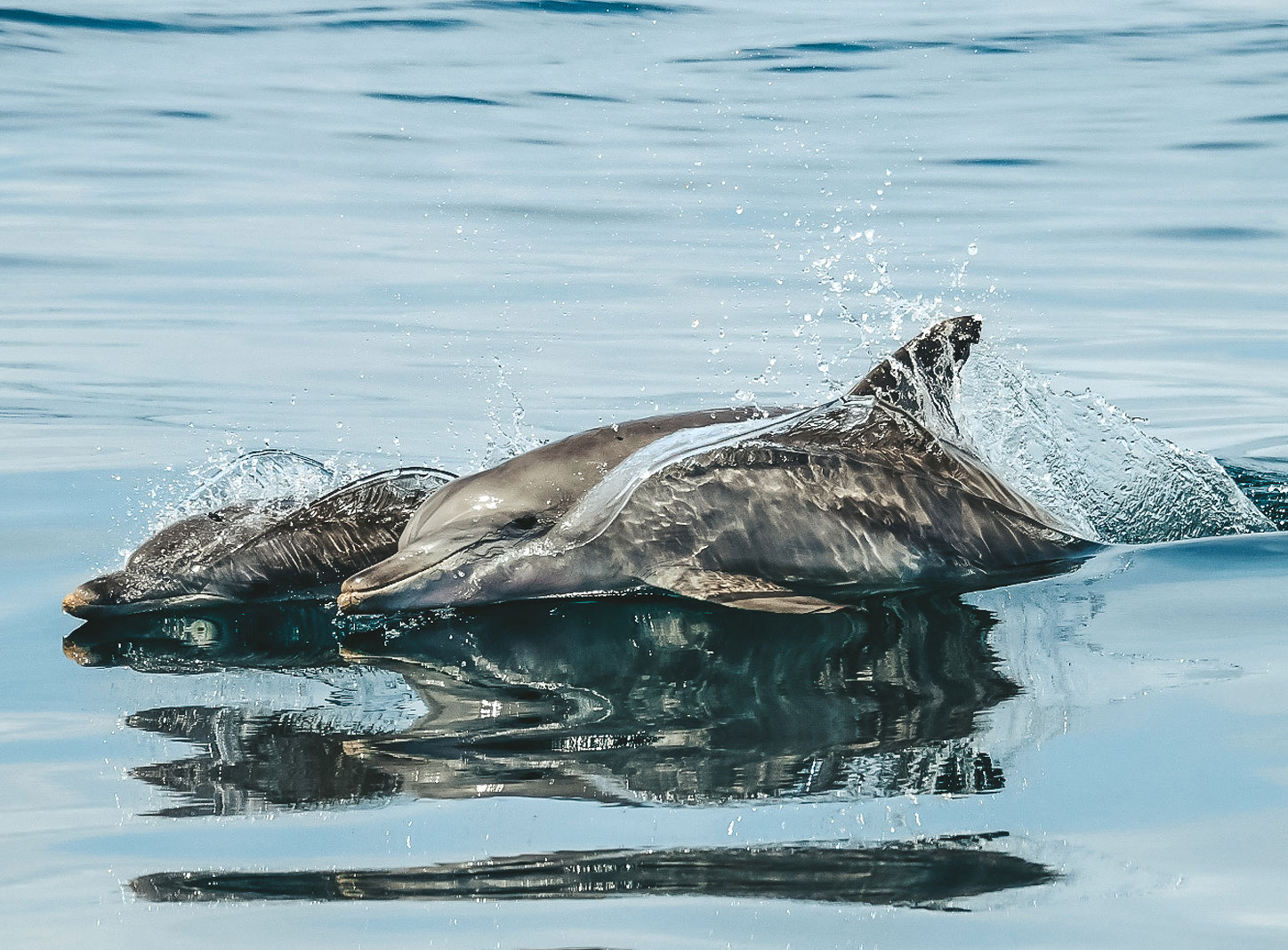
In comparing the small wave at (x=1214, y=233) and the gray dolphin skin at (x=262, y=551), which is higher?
the small wave at (x=1214, y=233)

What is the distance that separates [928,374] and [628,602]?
185 cm

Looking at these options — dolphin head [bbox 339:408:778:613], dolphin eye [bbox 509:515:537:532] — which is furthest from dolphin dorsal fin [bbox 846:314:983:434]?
dolphin eye [bbox 509:515:537:532]

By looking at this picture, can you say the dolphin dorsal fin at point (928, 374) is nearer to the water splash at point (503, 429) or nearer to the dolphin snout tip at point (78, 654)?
the water splash at point (503, 429)

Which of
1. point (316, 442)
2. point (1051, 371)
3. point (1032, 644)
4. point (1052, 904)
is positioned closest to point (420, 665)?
point (1032, 644)

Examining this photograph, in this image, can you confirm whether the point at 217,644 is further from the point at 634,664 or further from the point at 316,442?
the point at 316,442

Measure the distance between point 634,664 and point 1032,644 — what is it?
1317 millimetres

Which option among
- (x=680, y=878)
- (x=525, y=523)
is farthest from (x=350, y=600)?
(x=680, y=878)

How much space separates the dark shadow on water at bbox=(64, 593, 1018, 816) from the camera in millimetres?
4539

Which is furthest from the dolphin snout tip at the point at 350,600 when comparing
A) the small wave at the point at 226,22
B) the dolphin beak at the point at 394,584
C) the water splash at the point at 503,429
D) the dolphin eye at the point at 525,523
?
the small wave at the point at 226,22

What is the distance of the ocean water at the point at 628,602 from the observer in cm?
393

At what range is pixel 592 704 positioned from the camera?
17.2 ft

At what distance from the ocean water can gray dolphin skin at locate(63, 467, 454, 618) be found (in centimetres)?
25

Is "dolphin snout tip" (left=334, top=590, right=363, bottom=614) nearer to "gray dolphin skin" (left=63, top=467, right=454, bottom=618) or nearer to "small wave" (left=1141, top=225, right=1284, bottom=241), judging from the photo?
"gray dolphin skin" (left=63, top=467, right=454, bottom=618)

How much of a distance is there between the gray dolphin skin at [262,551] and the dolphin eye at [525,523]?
79cm
